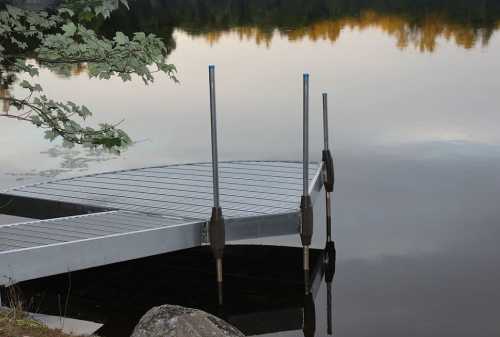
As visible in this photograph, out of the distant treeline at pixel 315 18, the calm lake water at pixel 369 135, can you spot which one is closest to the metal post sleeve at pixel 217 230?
the calm lake water at pixel 369 135

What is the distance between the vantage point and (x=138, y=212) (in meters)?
8.98

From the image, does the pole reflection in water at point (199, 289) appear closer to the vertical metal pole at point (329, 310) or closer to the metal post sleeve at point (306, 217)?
the vertical metal pole at point (329, 310)

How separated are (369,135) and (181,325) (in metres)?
13.5

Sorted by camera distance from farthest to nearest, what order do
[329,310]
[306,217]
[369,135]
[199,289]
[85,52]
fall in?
[369,135] < [199,289] < [329,310] < [306,217] < [85,52]

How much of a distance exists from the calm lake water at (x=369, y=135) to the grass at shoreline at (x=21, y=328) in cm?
387

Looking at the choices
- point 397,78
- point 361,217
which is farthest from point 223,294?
point 397,78

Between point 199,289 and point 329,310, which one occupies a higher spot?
point 199,289

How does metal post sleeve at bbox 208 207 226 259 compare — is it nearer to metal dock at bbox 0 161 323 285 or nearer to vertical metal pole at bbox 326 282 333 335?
metal dock at bbox 0 161 323 285

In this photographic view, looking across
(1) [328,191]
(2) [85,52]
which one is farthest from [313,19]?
(2) [85,52]

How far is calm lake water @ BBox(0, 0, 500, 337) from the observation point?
9406 millimetres

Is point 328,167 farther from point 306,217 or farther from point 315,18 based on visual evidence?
point 315,18

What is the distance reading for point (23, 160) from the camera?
49.3 feet

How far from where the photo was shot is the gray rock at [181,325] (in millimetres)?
5262

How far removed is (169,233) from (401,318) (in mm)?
2672
